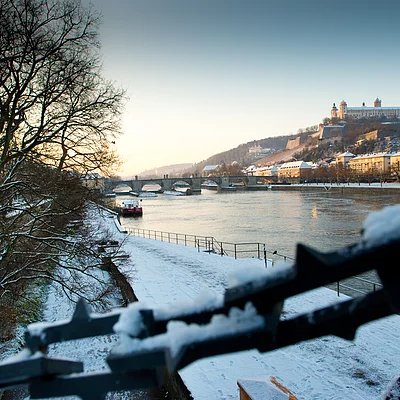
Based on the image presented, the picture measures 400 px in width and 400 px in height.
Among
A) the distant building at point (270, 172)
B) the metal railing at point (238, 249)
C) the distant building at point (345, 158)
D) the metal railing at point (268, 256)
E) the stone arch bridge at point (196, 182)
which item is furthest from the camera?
the distant building at point (270, 172)

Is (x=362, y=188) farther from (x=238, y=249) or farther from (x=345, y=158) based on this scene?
(x=238, y=249)

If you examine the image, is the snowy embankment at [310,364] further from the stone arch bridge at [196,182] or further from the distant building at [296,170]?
the distant building at [296,170]

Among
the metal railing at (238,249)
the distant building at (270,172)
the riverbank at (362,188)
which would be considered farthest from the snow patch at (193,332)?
the distant building at (270,172)

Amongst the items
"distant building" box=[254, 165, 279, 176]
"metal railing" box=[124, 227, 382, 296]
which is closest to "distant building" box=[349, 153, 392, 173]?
"distant building" box=[254, 165, 279, 176]

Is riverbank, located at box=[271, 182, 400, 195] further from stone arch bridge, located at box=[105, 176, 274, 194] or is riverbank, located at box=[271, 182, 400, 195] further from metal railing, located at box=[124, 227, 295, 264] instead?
metal railing, located at box=[124, 227, 295, 264]

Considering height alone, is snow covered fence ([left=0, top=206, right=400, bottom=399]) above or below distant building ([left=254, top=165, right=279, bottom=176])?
below

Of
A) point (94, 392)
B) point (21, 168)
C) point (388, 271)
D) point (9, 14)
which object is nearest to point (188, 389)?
point (94, 392)

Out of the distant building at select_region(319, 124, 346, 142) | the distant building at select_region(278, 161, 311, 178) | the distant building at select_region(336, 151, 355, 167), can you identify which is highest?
the distant building at select_region(319, 124, 346, 142)

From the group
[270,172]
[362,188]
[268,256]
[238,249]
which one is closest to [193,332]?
[268,256]

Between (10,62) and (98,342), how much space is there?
8.03 m

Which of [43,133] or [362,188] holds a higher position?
[43,133]

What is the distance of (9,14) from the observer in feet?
26.3

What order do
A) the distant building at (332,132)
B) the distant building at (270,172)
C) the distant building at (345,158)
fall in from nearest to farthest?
1. the distant building at (345,158)
2. the distant building at (270,172)
3. the distant building at (332,132)

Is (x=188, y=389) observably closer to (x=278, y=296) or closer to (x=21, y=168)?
(x=278, y=296)
